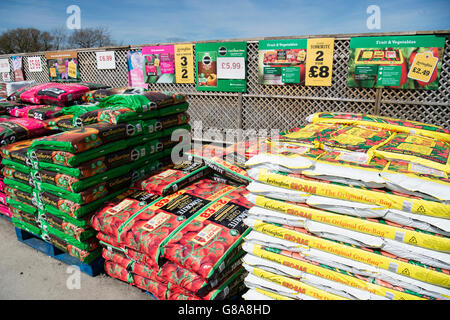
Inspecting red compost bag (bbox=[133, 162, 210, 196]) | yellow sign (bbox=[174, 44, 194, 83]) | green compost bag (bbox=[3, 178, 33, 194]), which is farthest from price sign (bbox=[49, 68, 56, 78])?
red compost bag (bbox=[133, 162, 210, 196])

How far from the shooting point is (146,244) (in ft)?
9.02

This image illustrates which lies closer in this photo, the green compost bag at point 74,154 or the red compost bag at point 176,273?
the red compost bag at point 176,273

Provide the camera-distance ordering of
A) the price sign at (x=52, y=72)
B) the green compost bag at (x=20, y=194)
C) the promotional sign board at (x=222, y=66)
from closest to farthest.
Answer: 1. the green compost bag at (x=20, y=194)
2. the promotional sign board at (x=222, y=66)
3. the price sign at (x=52, y=72)

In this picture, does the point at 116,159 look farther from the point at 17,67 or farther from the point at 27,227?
the point at 17,67

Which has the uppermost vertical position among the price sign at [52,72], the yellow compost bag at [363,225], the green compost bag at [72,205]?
the price sign at [52,72]

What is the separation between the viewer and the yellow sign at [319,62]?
6508 mm

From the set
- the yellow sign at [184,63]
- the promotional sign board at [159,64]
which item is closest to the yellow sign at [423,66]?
the yellow sign at [184,63]

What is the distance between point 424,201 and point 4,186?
16.9 feet

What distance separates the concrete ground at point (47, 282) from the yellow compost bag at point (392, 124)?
9.08 ft

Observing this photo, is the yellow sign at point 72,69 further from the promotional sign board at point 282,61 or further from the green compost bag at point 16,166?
the green compost bag at point 16,166

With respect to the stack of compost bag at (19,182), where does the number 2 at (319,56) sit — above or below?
above

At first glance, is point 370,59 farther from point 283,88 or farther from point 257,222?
point 257,222

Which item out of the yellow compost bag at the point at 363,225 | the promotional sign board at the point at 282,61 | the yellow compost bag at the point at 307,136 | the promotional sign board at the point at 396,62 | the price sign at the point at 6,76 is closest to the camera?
the yellow compost bag at the point at 363,225
